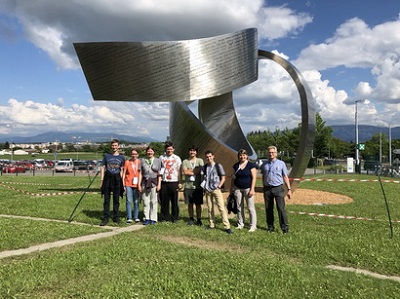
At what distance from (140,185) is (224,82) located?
18.0ft

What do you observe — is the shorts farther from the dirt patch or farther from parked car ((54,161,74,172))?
parked car ((54,161,74,172))

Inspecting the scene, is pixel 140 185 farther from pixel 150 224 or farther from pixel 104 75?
pixel 104 75

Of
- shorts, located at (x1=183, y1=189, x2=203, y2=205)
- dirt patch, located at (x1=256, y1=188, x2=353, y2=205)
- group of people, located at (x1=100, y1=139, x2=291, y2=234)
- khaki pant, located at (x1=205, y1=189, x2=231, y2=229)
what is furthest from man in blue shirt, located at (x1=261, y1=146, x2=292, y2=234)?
dirt patch, located at (x1=256, y1=188, x2=353, y2=205)

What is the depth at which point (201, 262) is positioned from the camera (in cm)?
532

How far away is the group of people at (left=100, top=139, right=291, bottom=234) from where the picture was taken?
7805mm

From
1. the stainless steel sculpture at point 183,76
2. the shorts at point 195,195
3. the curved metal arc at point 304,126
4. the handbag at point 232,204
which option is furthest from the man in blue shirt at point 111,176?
the curved metal arc at point 304,126

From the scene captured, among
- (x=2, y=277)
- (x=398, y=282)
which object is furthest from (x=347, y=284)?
(x=2, y=277)

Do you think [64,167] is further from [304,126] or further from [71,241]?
[71,241]

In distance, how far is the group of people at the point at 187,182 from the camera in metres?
7.80

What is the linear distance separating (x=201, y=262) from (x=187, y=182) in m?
3.03

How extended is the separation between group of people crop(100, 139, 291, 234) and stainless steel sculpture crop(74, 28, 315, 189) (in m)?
3.60

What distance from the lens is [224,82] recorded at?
1260 centimetres

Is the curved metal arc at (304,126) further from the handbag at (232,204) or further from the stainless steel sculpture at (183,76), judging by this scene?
the handbag at (232,204)

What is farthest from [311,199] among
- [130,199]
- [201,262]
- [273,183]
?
[201,262]
